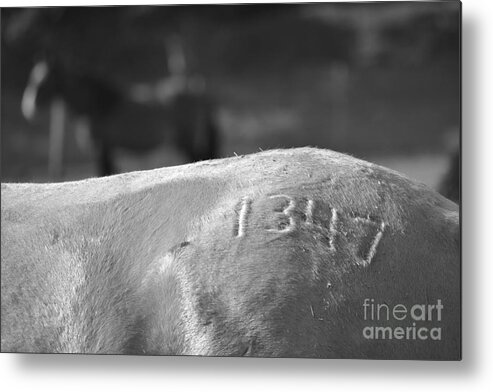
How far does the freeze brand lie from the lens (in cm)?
223

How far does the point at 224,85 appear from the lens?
2.37 meters

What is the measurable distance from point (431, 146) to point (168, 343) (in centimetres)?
94

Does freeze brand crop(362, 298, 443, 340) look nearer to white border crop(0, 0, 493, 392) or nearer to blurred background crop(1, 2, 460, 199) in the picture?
white border crop(0, 0, 493, 392)

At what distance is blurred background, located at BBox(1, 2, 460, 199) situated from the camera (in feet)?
7.50

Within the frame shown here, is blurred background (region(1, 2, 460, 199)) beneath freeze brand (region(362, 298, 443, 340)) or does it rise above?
above

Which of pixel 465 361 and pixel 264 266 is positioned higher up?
pixel 264 266

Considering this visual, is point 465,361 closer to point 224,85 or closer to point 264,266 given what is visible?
point 264,266

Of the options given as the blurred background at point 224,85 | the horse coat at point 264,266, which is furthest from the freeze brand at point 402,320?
the blurred background at point 224,85

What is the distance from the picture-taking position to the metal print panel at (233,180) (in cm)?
222

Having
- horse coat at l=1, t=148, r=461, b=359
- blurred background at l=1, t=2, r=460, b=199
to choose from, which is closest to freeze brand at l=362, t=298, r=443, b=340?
horse coat at l=1, t=148, r=461, b=359

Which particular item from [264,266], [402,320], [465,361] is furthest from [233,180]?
[465,361]

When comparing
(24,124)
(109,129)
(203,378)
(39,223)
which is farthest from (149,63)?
(203,378)

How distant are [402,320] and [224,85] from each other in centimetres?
86

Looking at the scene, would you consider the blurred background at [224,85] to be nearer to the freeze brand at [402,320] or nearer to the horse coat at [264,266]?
the horse coat at [264,266]
